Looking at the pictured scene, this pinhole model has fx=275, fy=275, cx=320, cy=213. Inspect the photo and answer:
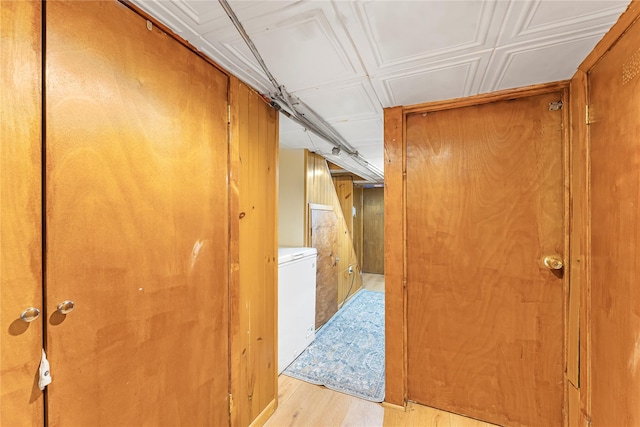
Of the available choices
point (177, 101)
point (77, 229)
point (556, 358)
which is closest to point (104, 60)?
point (177, 101)

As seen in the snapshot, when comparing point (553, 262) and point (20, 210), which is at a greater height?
point (20, 210)

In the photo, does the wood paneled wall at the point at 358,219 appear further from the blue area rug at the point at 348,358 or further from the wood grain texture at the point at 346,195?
the blue area rug at the point at 348,358

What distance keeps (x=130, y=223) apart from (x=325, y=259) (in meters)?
2.63

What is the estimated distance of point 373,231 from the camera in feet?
21.4

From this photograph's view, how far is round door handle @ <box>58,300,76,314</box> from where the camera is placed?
2.64ft

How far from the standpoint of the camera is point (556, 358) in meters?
1.64

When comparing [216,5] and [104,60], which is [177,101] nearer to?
[104,60]

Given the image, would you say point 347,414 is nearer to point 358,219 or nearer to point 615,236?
point 615,236

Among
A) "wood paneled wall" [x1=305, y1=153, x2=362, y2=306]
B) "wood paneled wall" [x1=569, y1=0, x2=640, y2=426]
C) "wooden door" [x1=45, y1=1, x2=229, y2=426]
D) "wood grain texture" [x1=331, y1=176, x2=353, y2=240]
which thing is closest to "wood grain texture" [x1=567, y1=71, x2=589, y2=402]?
"wood paneled wall" [x1=569, y1=0, x2=640, y2=426]

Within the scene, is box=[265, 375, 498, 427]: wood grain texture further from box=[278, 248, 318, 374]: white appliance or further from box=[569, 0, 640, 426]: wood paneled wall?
box=[569, 0, 640, 426]: wood paneled wall

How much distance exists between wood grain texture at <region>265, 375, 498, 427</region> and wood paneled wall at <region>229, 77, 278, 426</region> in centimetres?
15

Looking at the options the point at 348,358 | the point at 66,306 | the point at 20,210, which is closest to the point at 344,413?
the point at 348,358

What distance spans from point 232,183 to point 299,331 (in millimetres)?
1765

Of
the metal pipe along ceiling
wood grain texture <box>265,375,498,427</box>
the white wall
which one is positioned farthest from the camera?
the white wall
